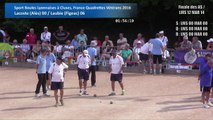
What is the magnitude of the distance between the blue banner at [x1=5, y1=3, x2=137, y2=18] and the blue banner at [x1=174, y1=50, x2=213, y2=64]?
932 cm

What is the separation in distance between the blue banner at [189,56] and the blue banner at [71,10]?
9323 mm

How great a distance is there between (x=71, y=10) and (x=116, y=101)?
18297 millimetres

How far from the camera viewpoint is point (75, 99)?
62.2 feet

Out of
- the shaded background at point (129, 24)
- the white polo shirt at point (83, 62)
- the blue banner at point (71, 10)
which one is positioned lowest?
the white polo shirt at point (83, 62)

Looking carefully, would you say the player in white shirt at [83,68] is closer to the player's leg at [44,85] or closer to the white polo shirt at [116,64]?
the white polo shirt at [116,64]

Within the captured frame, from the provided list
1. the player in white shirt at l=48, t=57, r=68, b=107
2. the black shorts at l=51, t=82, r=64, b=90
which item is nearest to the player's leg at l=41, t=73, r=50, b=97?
the player in white shirt at l=48, t=57, r=68, b=107

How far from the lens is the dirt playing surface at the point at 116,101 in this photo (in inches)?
625

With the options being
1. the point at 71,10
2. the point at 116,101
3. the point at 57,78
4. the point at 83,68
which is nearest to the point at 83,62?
the point at 83,68

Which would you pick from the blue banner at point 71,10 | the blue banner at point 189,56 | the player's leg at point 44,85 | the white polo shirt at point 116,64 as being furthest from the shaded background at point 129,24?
the player's leg at point 44,85

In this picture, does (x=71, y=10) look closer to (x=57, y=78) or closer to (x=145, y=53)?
(x=145, y=53)

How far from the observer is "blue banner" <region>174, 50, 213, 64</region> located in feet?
82.4

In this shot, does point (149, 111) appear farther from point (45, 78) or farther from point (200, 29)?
point (200, 29)

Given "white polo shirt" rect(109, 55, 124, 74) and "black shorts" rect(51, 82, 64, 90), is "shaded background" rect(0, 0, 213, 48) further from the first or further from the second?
"black shorts" rect(51, 82, 64, 90)

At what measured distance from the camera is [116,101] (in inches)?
726
